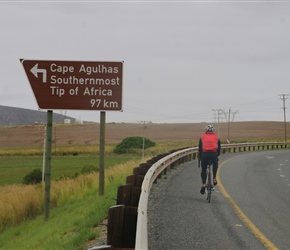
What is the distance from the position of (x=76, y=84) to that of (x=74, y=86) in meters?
0.07

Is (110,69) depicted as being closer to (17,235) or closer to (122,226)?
(17,235)

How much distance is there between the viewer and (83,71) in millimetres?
10281

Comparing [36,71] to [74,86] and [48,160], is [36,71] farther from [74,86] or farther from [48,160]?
[48,160]

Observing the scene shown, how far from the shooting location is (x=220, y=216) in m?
8.52

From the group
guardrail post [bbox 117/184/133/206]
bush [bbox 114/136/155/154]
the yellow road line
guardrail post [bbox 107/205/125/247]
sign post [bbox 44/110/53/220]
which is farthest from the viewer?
bush [bbox 114/136/155/154]

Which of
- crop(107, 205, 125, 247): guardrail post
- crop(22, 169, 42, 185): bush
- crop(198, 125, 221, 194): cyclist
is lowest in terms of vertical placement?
crop(22, 169, 42, 185): bush

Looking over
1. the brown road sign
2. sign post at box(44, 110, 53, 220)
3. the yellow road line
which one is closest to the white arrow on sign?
the brown road sign

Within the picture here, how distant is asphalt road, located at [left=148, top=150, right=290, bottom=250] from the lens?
21.4 feet

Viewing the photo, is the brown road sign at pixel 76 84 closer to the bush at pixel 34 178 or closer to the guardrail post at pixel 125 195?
the guardrail post at pixel 125 195

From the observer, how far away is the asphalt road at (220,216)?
652cm

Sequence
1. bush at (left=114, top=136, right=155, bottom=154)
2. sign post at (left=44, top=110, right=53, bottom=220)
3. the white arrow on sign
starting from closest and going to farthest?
the white arrow on sign → sign post at (left=44, top=110, right=53, bottom=220) → bush at (left=114, top=136, right=155, bottom=154)

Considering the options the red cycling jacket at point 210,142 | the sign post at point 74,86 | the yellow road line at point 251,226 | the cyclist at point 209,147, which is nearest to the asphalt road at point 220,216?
the yellow road line at point 251,226

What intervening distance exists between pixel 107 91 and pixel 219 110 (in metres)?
102

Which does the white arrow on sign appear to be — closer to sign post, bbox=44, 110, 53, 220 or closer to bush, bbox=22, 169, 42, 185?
sign post, bbox=44, 110, 53, 220
